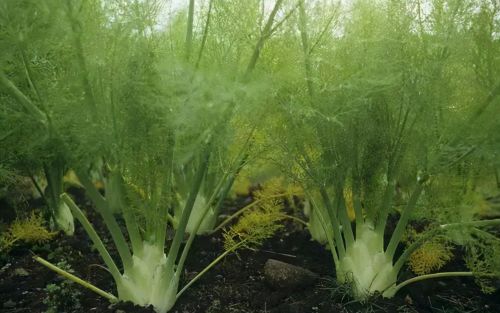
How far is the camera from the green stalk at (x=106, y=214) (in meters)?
2.27

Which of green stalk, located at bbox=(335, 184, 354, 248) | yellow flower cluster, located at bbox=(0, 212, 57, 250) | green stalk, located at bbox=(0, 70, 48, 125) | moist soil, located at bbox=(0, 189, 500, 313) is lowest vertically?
moist soil, located at bbox=(0, 189, 500, 313)

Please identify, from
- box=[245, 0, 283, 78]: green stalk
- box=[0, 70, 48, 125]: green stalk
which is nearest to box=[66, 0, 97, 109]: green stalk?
box=[0, 70, 48, 125]: green stalk

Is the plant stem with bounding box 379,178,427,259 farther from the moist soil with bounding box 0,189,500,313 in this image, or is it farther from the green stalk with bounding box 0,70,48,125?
the green stalk with bounding box 0,70,48,125

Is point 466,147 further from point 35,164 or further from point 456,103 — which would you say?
point 35,164

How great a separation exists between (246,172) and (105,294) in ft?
3.70

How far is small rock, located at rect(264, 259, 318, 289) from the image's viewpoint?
2637mm

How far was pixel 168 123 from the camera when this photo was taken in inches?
80.6

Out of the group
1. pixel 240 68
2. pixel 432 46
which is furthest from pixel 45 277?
pixel 432 46

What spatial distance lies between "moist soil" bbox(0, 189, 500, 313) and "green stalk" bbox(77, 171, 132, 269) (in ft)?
0.74

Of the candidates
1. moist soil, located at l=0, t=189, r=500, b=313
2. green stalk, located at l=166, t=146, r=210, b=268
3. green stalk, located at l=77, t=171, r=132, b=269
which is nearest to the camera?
green stalk, located at l=166, t=146, r=210, b=268

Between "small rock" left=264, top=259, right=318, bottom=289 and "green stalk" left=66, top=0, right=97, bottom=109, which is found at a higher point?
"green stalk" left=66, top=0, right=97, bottom=109

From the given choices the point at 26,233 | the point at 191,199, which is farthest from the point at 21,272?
the point at 191,199

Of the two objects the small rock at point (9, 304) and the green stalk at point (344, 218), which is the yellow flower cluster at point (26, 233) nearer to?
the small rock at point (9, 304)

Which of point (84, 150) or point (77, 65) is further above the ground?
point (77, 65)
